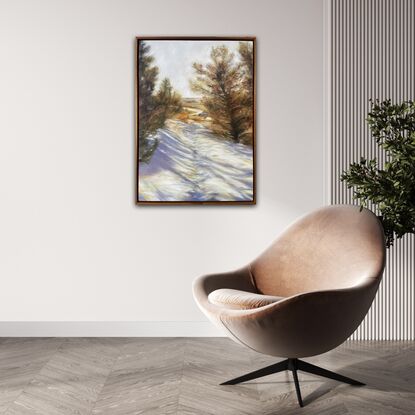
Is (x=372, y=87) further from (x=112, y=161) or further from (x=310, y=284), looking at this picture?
(x=112, y=161)

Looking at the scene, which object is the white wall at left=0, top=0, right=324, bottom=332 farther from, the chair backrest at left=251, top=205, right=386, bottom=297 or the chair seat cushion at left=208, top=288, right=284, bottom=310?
the chair seat cushion at left=208, top=288, right=284, bottom=310

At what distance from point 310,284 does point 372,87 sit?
152 cm

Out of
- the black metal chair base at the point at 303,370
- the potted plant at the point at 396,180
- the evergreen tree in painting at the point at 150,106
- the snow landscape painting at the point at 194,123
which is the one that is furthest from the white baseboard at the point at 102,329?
the potted plant at the point at 396,180

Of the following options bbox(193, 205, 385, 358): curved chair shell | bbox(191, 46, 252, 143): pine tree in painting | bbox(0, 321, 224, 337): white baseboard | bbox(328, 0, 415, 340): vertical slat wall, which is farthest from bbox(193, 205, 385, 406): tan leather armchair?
bbox(191, 46, 252, 143): pine tree in painting

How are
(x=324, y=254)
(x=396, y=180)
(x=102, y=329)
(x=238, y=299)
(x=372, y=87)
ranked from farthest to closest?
1. (x=102, y=329)
2. (x=372, y=87)
3. (x=324, y=254)
4. (x=238, y=299)
5. (x=396, y=180)

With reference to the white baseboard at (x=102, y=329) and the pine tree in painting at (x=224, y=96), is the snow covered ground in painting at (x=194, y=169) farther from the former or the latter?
the white baseboard at (x=102, y=329)

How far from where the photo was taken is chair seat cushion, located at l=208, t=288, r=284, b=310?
2.48 metres

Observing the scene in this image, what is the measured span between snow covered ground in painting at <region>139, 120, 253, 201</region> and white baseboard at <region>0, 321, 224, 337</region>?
87 centimetres

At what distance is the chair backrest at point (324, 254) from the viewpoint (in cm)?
263

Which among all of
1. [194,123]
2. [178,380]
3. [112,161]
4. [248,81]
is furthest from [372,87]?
[178,380]

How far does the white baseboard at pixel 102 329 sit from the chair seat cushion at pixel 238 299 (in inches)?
42.4

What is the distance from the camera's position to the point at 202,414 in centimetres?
236

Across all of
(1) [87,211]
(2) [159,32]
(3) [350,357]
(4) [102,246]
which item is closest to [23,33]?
(2) [159,32]

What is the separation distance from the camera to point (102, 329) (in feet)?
12.2
